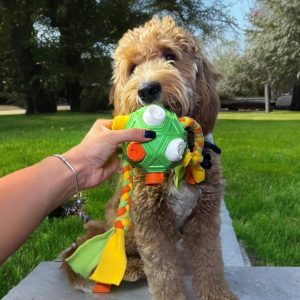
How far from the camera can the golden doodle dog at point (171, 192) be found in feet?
9.39

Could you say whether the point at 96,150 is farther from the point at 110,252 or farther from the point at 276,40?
the point at 276,40

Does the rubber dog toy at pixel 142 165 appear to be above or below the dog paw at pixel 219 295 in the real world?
above

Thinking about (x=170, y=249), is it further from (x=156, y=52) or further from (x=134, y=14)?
(x=134, y=14)

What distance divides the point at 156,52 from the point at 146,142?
797 mm

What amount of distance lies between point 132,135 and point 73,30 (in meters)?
23.6

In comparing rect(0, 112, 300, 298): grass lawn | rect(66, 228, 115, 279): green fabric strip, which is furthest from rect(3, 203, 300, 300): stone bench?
rect(0, 112, 300, 298): grass lawn

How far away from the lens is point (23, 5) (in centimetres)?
2486

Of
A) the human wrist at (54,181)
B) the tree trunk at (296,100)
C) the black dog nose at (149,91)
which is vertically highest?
the black dog nose at (149,91)

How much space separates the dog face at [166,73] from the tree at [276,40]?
29.8 metres

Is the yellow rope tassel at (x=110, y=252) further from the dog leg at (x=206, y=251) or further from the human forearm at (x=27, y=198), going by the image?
the human forearm at (x=27, y=198)

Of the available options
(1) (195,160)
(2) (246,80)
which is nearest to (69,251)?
(1) (195,160)

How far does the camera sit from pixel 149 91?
109 inches

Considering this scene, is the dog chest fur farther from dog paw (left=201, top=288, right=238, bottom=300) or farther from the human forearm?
the human forearm

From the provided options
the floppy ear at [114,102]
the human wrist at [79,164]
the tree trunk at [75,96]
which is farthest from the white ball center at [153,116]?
the tree trunk at [75,96]
